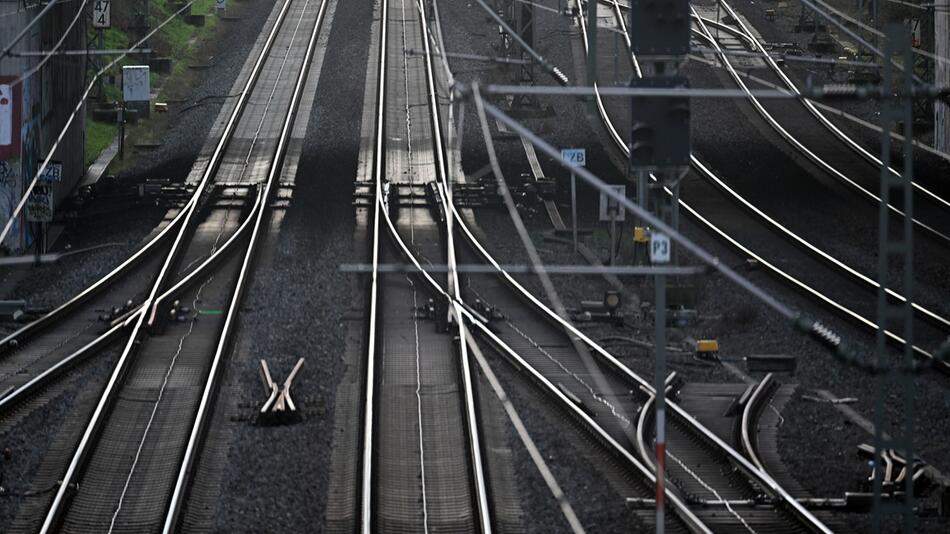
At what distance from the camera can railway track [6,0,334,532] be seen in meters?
12.7

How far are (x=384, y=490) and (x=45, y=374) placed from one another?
17.7 ft

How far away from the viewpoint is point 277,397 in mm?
15281

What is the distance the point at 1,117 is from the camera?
2462 centimetres

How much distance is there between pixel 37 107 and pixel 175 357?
447 inches

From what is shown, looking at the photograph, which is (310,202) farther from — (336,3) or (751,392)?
(336,3)

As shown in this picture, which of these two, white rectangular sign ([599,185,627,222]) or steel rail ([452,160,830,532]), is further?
white rectangular sign ([599,185,627,222])

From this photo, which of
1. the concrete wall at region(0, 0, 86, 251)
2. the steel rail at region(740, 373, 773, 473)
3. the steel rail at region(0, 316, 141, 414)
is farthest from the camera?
the concrete wall at region(0, 0, 86, 251)

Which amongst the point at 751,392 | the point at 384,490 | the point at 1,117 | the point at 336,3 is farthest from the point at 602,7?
the point at 384,490

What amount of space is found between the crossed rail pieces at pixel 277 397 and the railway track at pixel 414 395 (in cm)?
77

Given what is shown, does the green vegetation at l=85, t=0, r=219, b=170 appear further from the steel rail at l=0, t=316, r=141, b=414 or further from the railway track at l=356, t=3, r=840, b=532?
the steel rail at l=0, t=316, r=141, b=414

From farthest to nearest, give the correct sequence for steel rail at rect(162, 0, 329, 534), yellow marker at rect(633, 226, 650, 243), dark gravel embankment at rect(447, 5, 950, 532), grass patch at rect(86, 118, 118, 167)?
grass patch at rect(86, 118, 118, 167), yellow marker at rect(633, 226, 650, 243), dark gravel embankment at rect(447, 5, 950, 532), steel rail at rect(162, 0, 329, 534)

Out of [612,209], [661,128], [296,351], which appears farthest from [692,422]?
[612,209]

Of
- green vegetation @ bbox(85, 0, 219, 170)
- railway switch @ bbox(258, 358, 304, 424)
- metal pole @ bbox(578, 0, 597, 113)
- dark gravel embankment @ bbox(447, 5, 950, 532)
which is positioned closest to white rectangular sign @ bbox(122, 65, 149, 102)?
green vegetation @ bbox(85, 0, 219, 170)

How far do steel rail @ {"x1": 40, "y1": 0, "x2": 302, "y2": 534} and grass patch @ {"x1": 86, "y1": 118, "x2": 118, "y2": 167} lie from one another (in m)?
2.83
